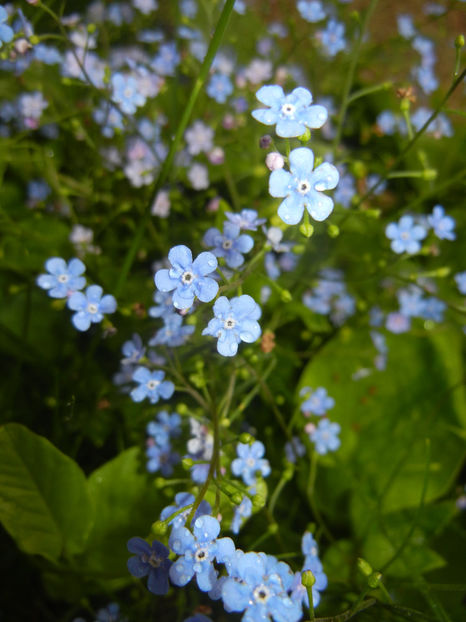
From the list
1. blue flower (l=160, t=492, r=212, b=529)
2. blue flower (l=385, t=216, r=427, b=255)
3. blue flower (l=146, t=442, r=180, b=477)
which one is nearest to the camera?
blue flower (l=160, t=492, r=212, b=529)

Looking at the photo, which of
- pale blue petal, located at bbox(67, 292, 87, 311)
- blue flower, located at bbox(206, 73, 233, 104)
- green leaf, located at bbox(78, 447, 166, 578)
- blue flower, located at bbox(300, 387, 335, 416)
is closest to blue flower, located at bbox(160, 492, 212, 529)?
green leaf, located at bbox(78, 447, 166, 578)

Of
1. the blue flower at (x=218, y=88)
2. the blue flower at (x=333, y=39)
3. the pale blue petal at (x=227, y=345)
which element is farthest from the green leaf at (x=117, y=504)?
the blue flower at (x=333, y=39)

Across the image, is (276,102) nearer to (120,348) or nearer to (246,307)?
(246,307)

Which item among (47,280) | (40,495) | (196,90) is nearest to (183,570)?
(40,495)

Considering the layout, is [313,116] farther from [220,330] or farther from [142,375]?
[142,375]

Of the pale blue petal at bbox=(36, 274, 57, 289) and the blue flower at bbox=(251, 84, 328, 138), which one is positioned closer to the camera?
the blue flower at bbox=(251, 84, 328, 138)

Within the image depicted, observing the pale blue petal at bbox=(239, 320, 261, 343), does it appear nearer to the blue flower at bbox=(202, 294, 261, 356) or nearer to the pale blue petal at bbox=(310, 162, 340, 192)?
the blue flower at bbox=(202, 294, 261, 356)
